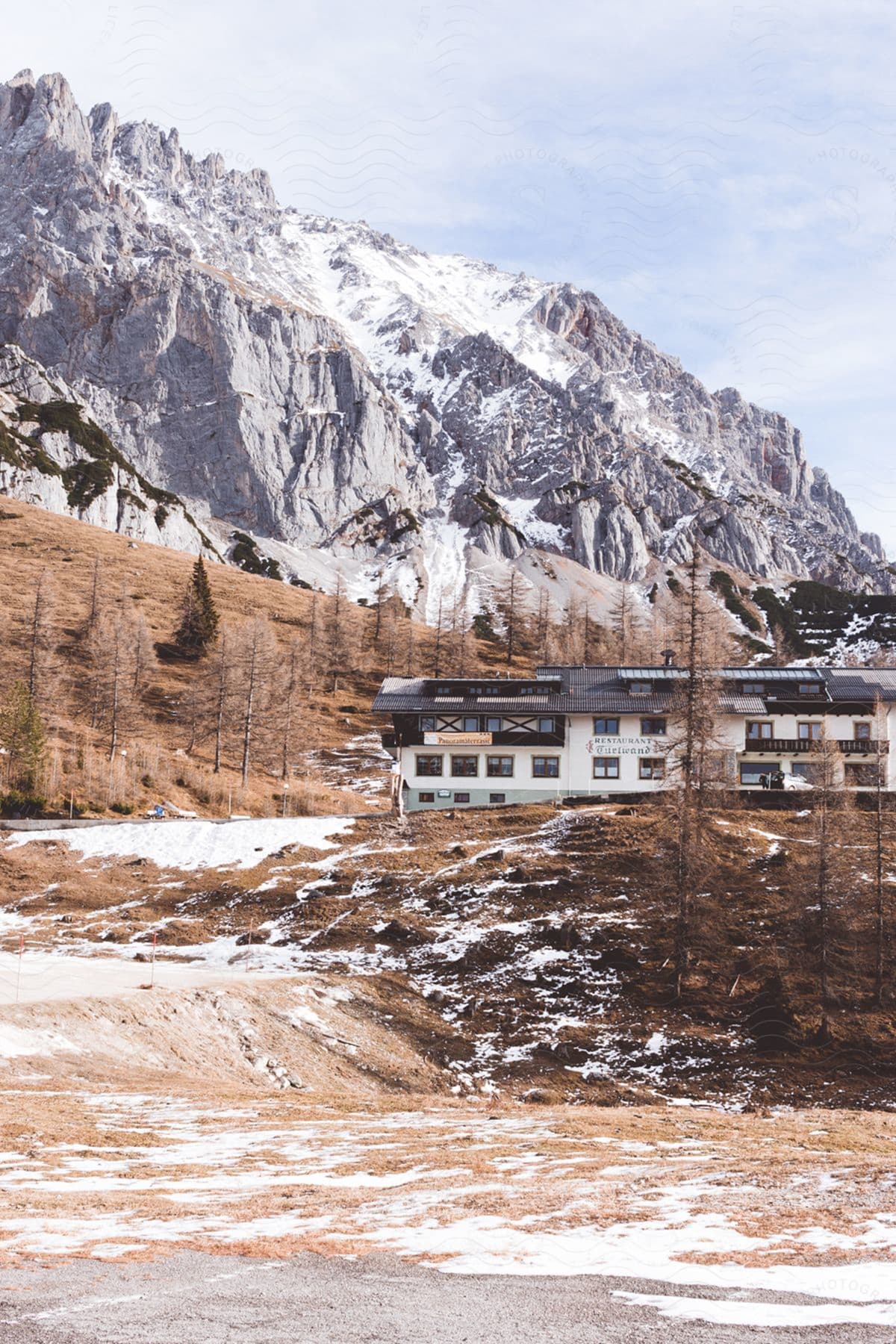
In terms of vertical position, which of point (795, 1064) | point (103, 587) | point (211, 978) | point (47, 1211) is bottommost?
point (795, 1064)

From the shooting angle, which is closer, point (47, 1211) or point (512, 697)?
point (47, 1211)

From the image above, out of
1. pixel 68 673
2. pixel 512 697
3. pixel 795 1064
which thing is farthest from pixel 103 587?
pixel 795 1064

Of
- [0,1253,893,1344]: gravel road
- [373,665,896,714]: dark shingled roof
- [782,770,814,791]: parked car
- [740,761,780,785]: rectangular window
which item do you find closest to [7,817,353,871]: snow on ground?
[373,665,896,714]: dark shingled roof

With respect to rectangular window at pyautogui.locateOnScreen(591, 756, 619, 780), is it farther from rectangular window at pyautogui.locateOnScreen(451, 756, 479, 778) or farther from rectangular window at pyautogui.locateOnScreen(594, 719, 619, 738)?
rectangular window at pyautogui.locateOnScreen(451, 756, 479, 778)

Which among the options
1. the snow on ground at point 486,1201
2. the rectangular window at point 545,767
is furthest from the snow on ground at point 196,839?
the snow on ground at point 486,1201

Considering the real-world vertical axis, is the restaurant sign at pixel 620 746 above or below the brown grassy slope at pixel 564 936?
above

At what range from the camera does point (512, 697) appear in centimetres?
6850

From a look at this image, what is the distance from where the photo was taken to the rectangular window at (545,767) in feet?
222

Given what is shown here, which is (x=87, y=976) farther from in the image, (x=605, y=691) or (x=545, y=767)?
(x=605, y=691)

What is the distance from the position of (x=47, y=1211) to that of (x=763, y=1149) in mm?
12177

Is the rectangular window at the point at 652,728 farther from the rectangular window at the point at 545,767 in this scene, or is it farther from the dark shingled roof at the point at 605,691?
the rectangular window at the point at 545,767

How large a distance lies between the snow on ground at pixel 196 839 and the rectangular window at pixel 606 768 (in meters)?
19.1

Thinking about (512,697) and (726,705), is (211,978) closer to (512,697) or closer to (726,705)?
(512,697)

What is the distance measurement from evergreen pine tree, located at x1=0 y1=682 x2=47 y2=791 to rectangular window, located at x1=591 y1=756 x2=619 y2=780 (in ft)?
130
